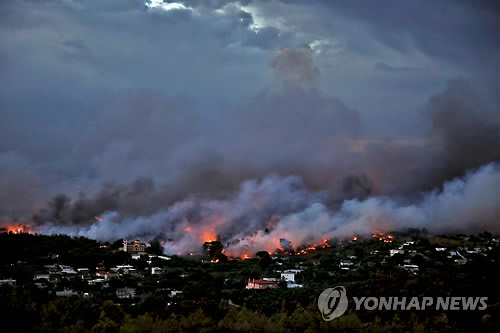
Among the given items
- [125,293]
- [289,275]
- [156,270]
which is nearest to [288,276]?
[289,275]

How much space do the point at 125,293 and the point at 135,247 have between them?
21.2 meters

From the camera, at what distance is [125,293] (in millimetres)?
29109

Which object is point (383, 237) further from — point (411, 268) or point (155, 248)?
point (155, 248)

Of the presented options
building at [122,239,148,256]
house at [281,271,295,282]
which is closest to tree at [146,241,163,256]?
building at [122,239,148,256]

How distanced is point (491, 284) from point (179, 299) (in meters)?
14.4

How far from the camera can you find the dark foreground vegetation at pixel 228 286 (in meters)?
16.6

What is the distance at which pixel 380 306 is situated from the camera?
2133 centimetres

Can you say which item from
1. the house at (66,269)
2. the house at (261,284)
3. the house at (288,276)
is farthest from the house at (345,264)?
the house at (66,269)

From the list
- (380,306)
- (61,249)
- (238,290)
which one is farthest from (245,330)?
(61,249)

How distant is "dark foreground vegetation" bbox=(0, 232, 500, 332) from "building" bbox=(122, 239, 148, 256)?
2.49ft

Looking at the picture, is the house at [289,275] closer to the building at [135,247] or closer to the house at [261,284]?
the house at [261,284]

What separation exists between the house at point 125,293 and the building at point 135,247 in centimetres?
1786

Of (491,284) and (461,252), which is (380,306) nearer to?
(491,284)

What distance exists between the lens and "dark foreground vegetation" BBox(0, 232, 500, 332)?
16.6 meters
